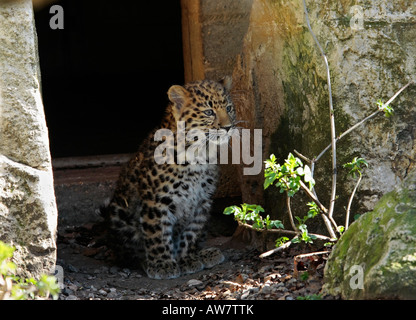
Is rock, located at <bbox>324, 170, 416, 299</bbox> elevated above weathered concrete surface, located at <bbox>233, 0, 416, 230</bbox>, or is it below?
below

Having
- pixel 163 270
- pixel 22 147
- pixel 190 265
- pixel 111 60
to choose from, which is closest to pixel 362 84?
pixel 190 265

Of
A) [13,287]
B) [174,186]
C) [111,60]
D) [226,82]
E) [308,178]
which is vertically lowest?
[13,287]

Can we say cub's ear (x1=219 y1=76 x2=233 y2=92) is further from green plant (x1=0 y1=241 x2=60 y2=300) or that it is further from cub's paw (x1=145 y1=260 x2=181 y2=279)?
green plant (x1=0 y1=241 x2=60 y2=300)

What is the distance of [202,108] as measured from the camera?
6.05m

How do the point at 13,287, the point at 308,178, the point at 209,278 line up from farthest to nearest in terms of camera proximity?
the point at 209,278
the point at 308,178
the point at 13,287

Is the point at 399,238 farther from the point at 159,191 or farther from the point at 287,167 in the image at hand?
the point at 159,191

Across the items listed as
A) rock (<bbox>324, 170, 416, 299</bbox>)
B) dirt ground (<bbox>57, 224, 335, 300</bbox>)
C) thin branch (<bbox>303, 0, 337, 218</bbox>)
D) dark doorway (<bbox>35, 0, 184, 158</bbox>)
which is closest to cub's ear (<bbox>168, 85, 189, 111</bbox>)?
thin branch (<bbox>303, 0, 337, 218</bbox>)

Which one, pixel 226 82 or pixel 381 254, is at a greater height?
pixel 226 82

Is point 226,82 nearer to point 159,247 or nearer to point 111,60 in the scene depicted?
point 159,247

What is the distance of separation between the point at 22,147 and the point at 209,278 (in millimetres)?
2084

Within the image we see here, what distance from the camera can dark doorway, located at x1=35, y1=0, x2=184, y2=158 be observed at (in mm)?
12273

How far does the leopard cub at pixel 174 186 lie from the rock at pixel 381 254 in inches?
75.3

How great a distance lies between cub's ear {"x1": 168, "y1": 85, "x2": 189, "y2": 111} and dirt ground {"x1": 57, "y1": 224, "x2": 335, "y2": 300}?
1502mm
